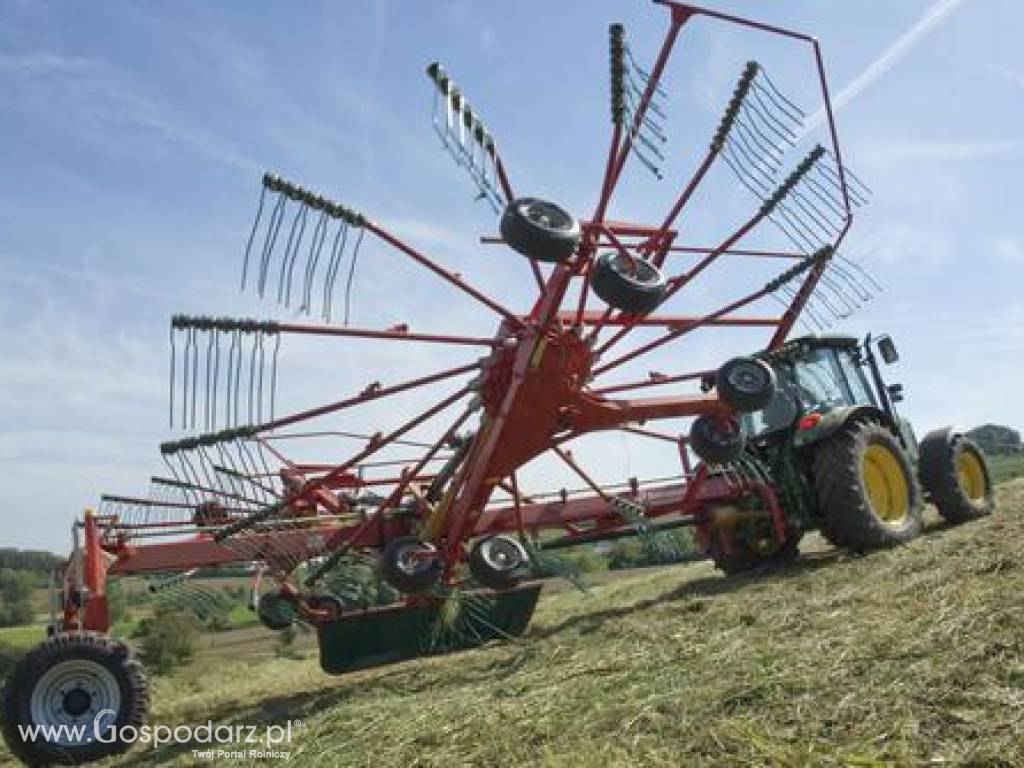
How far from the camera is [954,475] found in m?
9.95

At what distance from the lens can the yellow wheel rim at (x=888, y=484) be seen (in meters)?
9.24

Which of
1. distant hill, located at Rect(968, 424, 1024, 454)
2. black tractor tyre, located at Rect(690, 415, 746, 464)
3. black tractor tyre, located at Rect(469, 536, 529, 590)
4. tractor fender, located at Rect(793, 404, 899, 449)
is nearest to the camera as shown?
black tractor tyre, located at Rect(469, 536, 529, 590)

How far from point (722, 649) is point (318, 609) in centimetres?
465

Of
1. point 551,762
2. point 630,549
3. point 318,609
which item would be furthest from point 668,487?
point 630,549

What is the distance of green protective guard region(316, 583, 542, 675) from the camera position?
7.36 m

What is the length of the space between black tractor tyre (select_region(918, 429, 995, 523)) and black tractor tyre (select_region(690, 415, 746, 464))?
10.3 feet

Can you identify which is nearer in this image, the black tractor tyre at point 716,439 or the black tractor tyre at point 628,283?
the black tractor tyre at point 628,283

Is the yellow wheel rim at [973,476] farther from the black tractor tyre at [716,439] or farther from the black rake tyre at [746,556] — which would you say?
the black tractor tyre at [716,439]

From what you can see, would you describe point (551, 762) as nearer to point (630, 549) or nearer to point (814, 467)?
point (814, 467)

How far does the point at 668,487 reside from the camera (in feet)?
31.3

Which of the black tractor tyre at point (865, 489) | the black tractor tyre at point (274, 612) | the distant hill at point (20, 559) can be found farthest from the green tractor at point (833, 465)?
the distant hill at point (20, 559)

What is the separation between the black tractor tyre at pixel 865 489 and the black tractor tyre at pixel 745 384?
1517mm

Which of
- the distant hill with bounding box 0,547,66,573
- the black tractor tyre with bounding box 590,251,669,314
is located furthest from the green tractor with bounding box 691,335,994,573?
the distant hill with bounding box 0,547,66,573

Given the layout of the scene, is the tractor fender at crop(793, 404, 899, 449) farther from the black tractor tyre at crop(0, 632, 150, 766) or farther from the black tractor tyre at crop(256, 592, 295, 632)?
the black tractor tyre at crop(0, 632, 150, 766)
